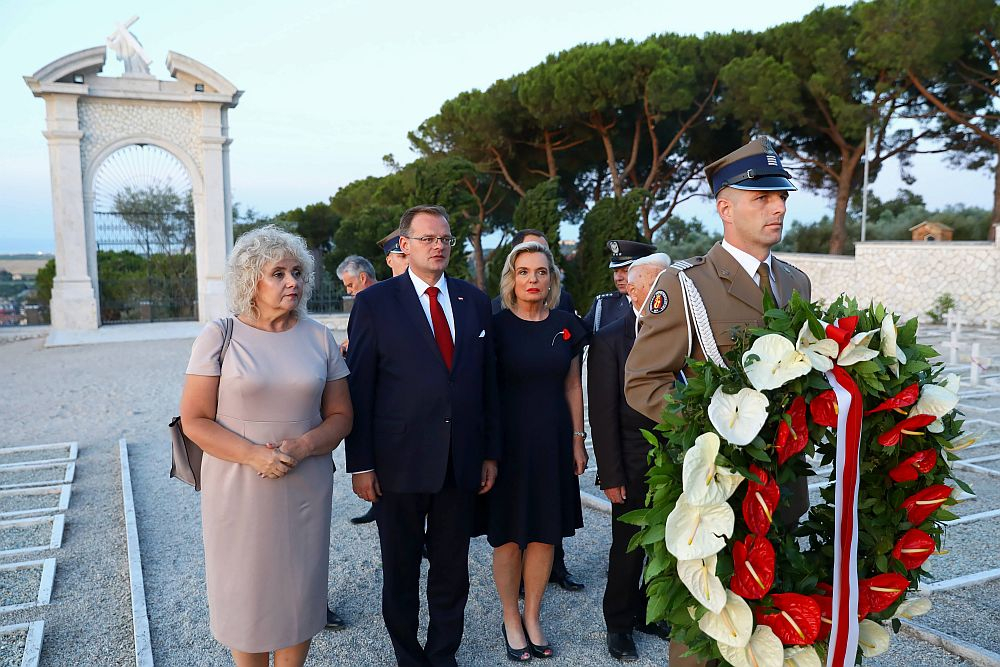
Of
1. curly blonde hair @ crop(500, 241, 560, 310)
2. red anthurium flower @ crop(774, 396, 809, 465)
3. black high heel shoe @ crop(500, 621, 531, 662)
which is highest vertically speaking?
curly blonde hair @ crop(500, 241, 560, 310)

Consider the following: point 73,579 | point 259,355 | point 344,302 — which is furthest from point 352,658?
point 344,302

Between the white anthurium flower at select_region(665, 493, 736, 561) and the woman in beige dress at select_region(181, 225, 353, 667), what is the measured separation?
4.40ft

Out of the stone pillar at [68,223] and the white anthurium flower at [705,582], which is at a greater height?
the stone pillar at [68,223]

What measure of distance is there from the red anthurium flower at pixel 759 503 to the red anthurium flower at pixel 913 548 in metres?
0.45

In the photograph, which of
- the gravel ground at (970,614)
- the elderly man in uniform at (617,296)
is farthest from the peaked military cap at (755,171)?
the gravel ground at (970,614)

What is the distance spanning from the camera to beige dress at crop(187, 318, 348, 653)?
2496 mm

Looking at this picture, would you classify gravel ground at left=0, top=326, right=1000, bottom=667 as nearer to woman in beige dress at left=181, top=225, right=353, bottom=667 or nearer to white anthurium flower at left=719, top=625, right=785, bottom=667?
woman in beige dress at left=181, top=225, right=353, bottom=667

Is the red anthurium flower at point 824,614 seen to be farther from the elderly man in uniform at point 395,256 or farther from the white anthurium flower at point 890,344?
the elderly man in uniform at point 395,256

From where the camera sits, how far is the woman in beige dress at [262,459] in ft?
8.17

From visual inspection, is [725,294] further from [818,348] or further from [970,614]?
[970,614]

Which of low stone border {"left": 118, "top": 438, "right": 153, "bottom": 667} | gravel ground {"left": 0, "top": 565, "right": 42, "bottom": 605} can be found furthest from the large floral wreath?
gravel ground {"left": 0, "top": 565, "right": 42, "bottom": 605}

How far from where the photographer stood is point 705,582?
181 centimetres

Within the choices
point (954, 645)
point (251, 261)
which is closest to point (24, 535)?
point (251, 261)

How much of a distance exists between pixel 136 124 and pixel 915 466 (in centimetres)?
1868
